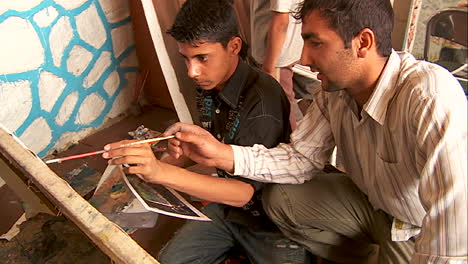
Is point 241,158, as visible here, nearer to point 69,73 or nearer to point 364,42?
point 364,42

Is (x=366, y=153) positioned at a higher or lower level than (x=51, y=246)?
higher

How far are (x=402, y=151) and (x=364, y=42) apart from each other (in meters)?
0.31

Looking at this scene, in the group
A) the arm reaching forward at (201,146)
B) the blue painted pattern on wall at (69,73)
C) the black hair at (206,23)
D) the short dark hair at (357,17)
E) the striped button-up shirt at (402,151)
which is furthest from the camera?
the blue painted pattern on wall at (69,73)

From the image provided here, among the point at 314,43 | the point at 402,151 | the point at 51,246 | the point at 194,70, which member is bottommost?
the point at 51,246

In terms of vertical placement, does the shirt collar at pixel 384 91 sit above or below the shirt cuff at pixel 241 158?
above

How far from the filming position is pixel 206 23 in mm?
1395

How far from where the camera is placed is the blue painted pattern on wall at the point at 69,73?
224cm

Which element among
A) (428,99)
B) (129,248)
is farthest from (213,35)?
(129,248)

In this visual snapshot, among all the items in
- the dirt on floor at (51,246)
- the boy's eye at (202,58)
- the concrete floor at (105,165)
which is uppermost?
the boy's eye at (202,58)

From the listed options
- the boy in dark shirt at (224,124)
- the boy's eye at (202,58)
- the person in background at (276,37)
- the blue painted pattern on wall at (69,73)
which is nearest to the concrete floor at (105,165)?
the blue painted pattern on wall at (69,73)

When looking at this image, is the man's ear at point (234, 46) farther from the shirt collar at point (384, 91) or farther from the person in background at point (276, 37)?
the shirt collar at point (384, 91)

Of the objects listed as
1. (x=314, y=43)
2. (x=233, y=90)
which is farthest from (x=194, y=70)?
(x=314, y=43)

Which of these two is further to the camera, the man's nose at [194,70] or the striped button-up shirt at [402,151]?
the man's nose at [194,70]

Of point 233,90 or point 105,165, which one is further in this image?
point 105,165
